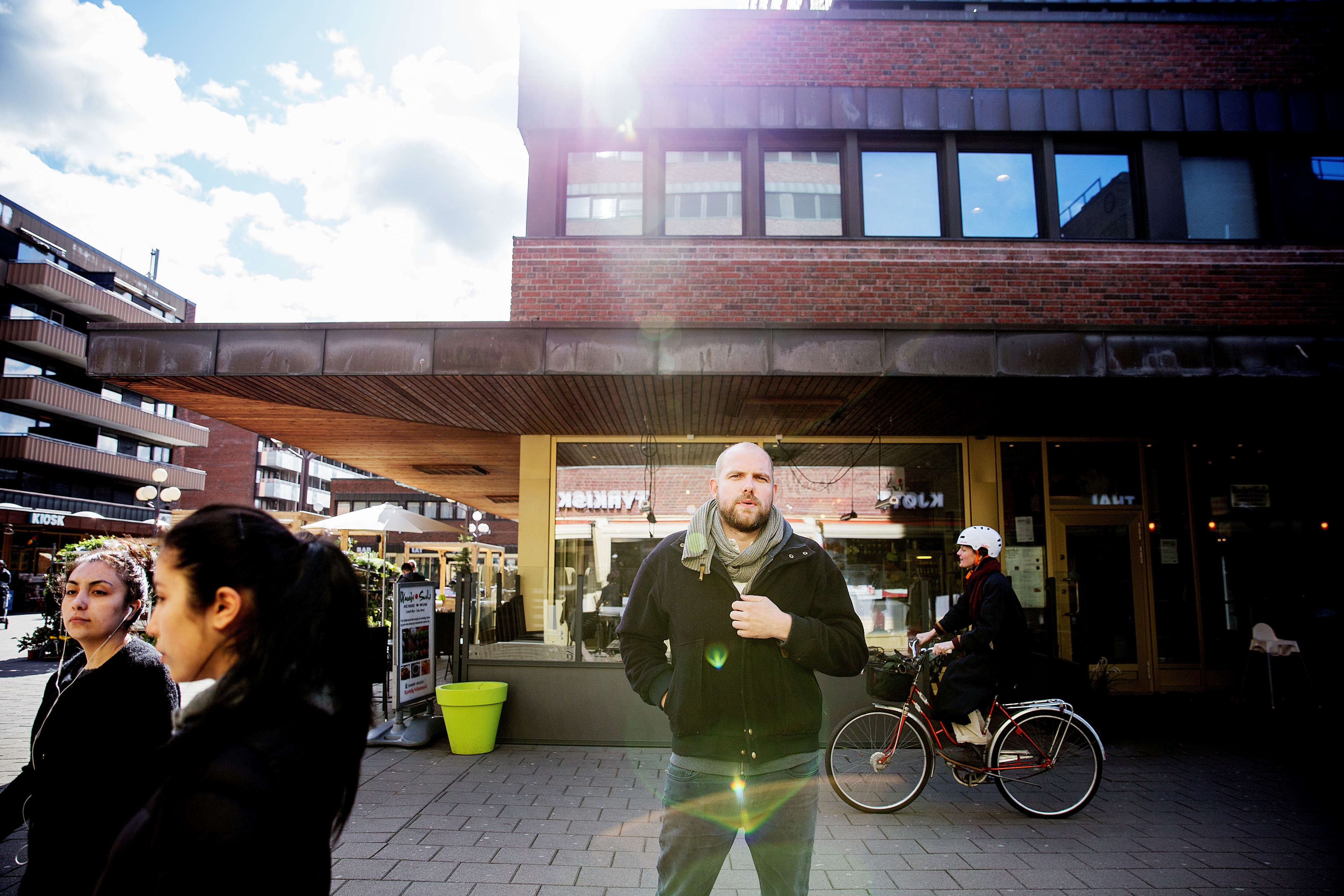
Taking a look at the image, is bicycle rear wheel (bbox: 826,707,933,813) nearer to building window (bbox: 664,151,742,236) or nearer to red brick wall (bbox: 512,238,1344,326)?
red brick wall (bbox: 512,238,1344,326)

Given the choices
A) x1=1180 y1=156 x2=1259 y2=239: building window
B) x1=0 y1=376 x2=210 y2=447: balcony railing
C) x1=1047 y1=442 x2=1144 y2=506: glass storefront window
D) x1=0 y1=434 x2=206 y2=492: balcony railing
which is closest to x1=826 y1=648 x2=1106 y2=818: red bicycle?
x1=1047 y1=442 x2=1144 y2=506: glass storefront window

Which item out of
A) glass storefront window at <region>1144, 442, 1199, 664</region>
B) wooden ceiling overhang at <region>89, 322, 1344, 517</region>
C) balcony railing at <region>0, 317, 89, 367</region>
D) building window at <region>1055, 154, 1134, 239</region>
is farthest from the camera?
balcony railing at <region>0, 317, 89, 367</region>

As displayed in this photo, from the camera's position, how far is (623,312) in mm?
9453

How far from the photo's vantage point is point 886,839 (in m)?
4.89

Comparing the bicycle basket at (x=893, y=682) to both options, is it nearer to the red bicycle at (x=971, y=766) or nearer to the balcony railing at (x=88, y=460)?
the red bicycle at (x=971, y=766)

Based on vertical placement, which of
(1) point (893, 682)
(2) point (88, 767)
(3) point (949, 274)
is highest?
(3) point (949, 274)

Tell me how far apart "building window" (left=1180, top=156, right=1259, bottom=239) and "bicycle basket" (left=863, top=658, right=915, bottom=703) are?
26.1 ft

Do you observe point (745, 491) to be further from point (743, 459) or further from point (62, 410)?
point (62, 410)

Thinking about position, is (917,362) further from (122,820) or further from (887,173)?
(122,820)

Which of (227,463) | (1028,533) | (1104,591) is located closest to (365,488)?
(227,463)

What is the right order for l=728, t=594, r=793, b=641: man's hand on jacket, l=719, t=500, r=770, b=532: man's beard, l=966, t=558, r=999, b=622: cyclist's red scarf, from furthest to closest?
1. l=966, t=558, r=999, b=622: cyclist's red scarf
2. l=719, t=500, r=770, b=532: man's beard
3. l=728, t=594, r=793, b=641: man's hand on jacket

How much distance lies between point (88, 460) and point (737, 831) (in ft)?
170

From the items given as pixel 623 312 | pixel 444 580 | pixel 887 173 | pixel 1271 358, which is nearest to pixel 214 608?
pixel 623 312

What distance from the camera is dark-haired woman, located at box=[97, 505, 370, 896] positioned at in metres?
1.23
